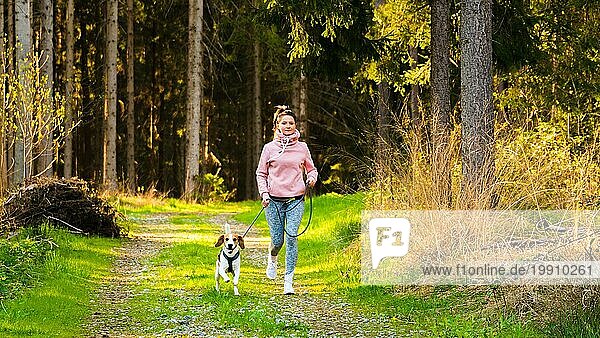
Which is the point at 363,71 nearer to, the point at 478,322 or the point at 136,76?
the point at 478,322

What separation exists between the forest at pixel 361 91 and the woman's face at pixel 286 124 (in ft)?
5.39

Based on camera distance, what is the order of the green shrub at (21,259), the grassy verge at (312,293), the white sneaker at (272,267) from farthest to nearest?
the white sneaker at (272,267) → the green shrub at (21,259) → the grassy verge at (312,293)

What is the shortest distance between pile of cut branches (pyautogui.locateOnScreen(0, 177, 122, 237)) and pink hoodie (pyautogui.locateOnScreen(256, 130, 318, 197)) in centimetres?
486

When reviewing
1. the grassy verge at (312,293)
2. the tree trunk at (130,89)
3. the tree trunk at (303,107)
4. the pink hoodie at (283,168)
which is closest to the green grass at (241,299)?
the grassy verge at (312,293)

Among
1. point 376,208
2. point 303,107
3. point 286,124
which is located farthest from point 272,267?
point 303,107

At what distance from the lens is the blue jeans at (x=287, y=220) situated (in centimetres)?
937

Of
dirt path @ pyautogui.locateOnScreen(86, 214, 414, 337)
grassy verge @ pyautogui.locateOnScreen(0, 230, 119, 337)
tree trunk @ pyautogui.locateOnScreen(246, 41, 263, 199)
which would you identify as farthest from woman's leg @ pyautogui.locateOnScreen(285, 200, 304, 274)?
tree trunk @ pyautogui.locateOnScreen(246, 41, 263, 199)

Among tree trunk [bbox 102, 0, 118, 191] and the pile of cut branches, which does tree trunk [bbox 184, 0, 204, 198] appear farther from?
the pile of cut branches

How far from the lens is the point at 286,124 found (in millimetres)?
9312

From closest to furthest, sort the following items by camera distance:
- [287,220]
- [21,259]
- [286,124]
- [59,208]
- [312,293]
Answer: [286,124] → [287,220] → [312,293] → [21,259] → [59,208]

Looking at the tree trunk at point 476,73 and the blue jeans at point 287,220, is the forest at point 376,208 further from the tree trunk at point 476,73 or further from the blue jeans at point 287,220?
the blue jeans at point 287,220

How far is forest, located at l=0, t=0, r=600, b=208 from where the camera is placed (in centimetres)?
1005

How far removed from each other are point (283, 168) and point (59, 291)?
8.93 ft

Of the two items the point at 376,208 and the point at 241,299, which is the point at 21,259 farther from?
the point at 376,208
